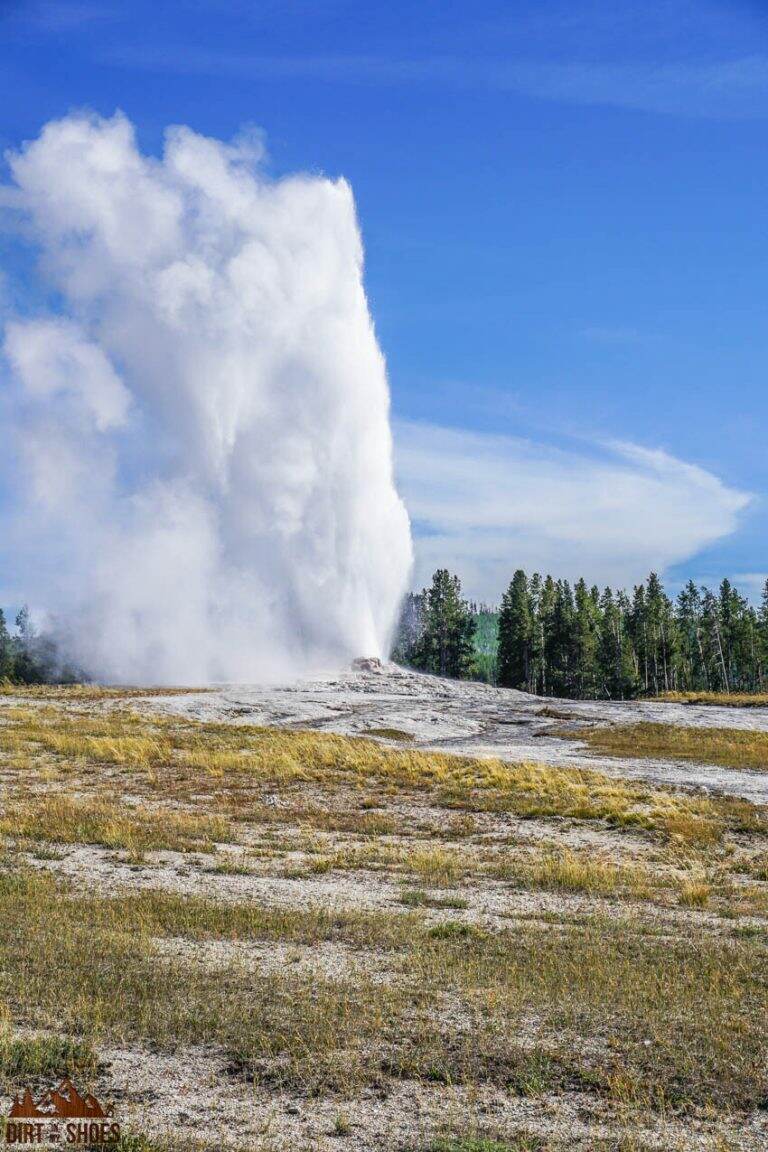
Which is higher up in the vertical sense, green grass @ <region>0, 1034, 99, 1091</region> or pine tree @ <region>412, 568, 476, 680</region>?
pine tree @ <region>412, 568, 476, 680</region>

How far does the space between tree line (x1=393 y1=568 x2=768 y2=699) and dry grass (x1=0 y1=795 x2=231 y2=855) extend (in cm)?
9448

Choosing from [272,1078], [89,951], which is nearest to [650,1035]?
[272,1078]

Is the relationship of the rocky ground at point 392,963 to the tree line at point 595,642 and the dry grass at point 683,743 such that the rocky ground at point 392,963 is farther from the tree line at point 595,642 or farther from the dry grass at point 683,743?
the tree line at point 595,642

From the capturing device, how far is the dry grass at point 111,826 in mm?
19766

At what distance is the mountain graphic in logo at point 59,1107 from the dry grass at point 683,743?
38.6 m

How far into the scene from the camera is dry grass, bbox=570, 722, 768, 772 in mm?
44812

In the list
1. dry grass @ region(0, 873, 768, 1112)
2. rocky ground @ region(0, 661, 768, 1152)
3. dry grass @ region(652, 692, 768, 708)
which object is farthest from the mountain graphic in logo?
dry grass @ region(652, 692, 768, 708)

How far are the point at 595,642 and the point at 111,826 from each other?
100.0m

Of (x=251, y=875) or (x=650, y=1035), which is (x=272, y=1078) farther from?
(x=251, y=875)

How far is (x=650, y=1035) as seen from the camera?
9.24 meters

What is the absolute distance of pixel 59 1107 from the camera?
7.24 m

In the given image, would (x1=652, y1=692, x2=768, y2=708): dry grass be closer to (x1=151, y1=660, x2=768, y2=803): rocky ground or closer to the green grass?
(x1=151, y1=660, x2=768, y2=803): rocky ground

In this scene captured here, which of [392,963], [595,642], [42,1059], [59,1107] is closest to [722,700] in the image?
[595,642]

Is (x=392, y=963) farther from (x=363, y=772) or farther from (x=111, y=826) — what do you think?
(x=363, y=772)
